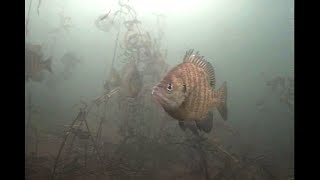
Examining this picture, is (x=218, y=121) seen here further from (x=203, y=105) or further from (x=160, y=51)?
(x=160, y=51)

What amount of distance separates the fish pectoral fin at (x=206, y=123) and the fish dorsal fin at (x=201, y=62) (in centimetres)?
15

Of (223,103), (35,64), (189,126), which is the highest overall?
(35,64)

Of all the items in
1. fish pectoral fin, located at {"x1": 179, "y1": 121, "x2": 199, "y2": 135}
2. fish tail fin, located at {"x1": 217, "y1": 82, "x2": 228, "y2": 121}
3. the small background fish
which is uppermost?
the small background fish

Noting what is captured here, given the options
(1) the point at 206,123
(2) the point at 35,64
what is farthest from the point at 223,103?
(2) the point at 35,64

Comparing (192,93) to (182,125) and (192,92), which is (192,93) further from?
(182,125)

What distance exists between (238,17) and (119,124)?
0.82 m

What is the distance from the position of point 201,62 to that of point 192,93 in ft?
0.55

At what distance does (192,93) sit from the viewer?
197cm

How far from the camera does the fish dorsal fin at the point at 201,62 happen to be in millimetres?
1989

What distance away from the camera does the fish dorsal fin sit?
6.53 feet

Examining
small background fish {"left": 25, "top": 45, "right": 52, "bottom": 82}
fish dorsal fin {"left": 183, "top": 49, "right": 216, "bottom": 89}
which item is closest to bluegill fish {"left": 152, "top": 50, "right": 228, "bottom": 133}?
fish dorsal fin {"left": 183, "top": 49, "right": 216, "bottom": 89}

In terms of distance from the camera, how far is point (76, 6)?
6.59 ft

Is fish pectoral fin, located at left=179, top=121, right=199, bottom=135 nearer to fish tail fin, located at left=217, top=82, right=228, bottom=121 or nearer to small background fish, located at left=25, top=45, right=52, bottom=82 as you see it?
fish tail fin, located at left=217, top=82, right=228, bottom=121
